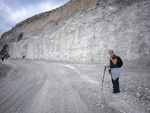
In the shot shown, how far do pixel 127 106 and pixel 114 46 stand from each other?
934 centimetres

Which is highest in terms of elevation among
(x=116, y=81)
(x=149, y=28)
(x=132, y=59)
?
(x=149, y=28)

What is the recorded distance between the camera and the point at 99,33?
1237cm

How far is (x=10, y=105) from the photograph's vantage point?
104 inches

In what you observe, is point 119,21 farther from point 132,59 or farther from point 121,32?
point 132,59

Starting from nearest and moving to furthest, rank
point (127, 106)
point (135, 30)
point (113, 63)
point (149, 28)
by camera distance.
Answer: point (127, 106)
point (113, 63)
point (149, 28)
point (135, 30)

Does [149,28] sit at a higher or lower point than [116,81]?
higher

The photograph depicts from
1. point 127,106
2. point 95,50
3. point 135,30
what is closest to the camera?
point 127,106

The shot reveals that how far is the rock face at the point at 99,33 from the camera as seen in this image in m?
9.24

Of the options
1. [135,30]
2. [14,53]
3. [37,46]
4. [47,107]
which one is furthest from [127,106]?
[14,53]

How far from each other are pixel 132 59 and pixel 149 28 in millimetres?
3901

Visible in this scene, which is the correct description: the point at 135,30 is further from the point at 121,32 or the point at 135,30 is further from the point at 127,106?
the point at 127,106

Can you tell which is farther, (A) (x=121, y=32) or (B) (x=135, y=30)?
(A) (x=121, y=32)

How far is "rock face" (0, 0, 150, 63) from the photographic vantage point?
30.3 ft

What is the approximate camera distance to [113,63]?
327 cm
